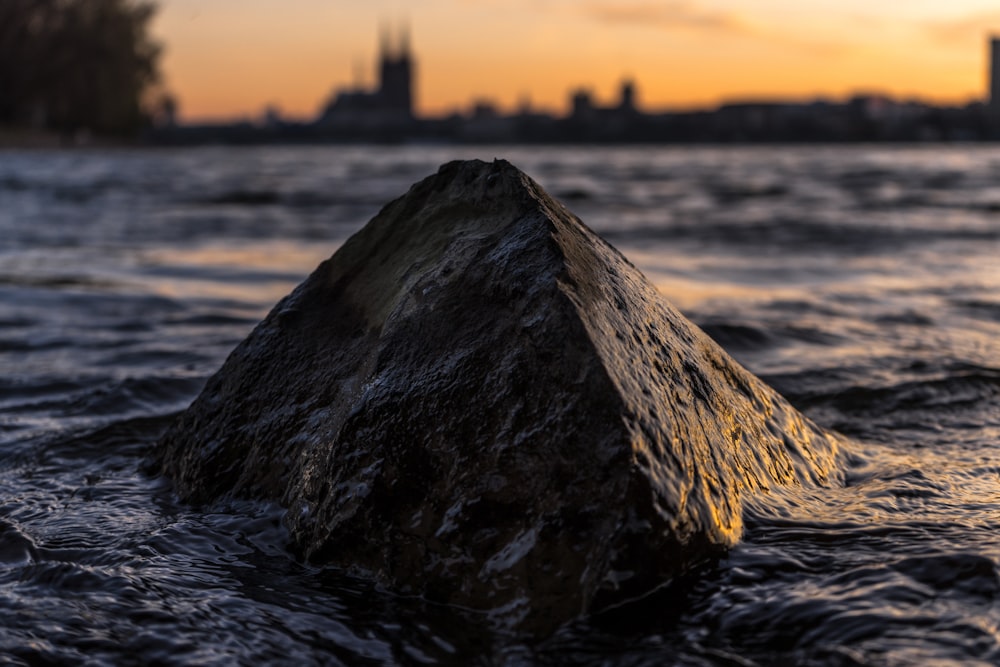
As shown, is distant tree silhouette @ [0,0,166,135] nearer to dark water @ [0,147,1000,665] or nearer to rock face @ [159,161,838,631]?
dark water @ [0,147,1000,665]

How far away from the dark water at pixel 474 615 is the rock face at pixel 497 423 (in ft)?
0.28

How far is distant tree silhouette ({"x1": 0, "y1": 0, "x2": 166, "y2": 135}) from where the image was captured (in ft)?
242

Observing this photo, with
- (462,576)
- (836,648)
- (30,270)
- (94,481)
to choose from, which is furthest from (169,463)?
(30,270)

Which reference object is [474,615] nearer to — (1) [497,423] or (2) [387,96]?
(1) [497,423]

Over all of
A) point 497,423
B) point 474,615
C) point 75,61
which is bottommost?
point 474,615

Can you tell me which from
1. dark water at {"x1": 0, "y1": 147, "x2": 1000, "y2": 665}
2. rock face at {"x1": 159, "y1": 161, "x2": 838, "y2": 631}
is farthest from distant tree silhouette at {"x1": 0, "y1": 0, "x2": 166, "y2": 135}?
rock face at {"x1": 159, "y1": 161, "x2": 838, "y2": 631}

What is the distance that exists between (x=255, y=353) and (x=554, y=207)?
3.34ft

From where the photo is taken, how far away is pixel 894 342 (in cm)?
569

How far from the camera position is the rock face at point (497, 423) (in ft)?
7.06

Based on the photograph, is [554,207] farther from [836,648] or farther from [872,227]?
[872,227]

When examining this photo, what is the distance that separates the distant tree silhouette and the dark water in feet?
232

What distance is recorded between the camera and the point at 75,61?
73688 mm

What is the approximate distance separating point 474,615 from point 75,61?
80.5 metres

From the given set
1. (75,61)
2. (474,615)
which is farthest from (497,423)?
(75,61)
